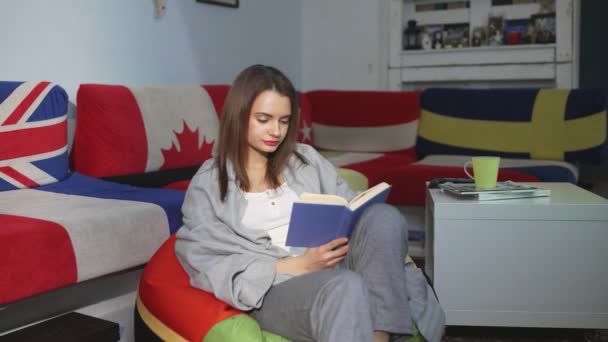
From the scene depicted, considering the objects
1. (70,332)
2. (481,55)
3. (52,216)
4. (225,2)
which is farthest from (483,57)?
(70,332)

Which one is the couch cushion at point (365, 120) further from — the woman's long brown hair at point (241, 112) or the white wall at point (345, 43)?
the woman's long brown hair at point (241, 112)

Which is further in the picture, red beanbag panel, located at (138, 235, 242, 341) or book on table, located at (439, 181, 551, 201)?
book on table, located at (439, 181, 551, 201)

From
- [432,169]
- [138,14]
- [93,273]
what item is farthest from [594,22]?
[93,273]

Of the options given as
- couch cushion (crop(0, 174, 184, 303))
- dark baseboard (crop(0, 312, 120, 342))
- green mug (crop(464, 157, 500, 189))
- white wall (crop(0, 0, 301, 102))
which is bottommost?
dark baseboard (crop(0, 312, 120, 342))

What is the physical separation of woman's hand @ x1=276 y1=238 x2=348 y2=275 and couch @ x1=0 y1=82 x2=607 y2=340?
1.97 ft

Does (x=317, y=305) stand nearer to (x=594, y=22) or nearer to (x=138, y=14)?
(x=138, y=14)

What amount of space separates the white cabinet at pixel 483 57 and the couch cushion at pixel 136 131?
2072mm

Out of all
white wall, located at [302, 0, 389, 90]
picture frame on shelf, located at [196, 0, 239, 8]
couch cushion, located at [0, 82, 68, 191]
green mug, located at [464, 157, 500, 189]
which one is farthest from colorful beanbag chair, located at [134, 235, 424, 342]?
white wall, located at [302, 0, 389, 90]

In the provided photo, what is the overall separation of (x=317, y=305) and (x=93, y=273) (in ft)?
2.43

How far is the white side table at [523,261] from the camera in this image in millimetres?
1760

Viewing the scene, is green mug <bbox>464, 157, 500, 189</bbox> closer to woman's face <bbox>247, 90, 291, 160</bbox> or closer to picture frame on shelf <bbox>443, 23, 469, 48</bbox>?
woman's face <bbox>247, 90, 291, 160</bbox>

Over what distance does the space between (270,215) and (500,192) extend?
0.74m

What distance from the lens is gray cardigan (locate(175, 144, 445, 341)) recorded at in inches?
49.4

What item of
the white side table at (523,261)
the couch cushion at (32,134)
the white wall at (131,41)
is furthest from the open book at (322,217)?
the white wall at (131,41)
